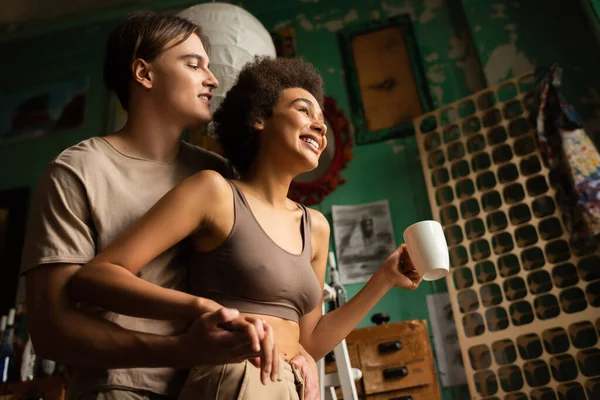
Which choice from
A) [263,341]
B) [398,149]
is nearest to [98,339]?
[263,341]

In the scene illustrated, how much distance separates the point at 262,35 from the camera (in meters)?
1.74

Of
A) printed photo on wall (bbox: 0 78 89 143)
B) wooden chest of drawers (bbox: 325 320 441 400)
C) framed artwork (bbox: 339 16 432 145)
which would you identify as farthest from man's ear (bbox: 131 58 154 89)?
printed photo on wall (bbox: 0 78 89 143)

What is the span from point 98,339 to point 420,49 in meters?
2.81

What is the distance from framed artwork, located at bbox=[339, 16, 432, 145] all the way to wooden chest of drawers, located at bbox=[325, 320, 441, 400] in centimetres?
124

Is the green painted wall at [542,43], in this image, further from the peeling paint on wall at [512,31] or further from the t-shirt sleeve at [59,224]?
the t-shirt sleeve at [59,224]

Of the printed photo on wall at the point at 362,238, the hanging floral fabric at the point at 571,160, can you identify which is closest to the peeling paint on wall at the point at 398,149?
the printed photo on wall at the point at 362,238

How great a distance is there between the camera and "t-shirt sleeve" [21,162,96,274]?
0.81m

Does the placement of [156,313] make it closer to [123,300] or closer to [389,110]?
[123,300]

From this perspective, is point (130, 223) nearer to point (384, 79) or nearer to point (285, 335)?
point (285, 335)

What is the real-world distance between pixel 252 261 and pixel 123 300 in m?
0.23

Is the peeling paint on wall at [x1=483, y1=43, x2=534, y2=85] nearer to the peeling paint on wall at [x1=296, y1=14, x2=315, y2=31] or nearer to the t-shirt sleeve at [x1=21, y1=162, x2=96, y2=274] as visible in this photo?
the peeling paint on wall at [x1=296, y1=14, x2=315, y2=31]

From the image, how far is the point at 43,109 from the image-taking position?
3523mm

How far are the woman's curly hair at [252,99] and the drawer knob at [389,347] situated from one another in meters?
1.17

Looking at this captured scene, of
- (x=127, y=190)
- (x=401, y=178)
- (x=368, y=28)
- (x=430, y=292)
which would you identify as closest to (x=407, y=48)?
(x=368, y=28)
